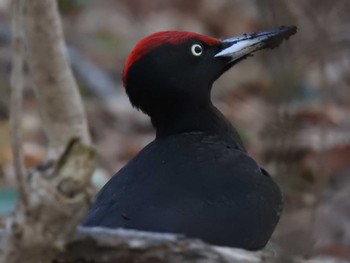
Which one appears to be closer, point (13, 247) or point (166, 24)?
point (13, 247)

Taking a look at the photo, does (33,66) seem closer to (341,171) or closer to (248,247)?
(248,247)

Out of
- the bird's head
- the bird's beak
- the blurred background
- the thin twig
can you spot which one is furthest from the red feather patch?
the thin twig

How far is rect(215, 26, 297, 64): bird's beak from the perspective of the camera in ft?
14.1

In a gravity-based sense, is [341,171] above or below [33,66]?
below

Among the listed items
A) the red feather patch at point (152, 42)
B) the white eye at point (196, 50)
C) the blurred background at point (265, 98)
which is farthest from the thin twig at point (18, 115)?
the white eye at point (196, 50)

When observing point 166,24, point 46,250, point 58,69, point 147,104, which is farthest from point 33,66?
point 166,24

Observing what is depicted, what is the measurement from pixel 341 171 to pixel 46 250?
3.96 m

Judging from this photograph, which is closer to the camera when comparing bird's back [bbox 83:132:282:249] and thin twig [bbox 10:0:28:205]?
thin twig [bbox 10:0:28:205]

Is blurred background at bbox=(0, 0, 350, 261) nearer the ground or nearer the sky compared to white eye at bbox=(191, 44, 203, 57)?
nearer the ground

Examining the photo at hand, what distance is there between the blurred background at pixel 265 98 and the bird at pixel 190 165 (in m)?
0.12

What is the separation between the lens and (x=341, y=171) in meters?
6.36

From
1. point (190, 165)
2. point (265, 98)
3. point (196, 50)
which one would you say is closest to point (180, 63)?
point (196, 50)

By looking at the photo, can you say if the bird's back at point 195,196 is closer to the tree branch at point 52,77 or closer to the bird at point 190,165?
the bird at point 190,165

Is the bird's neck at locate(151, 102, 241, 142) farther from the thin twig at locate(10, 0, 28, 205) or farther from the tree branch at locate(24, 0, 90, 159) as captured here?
the thin twig at locate(10, 0, 28, 205)
